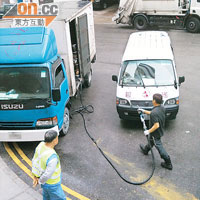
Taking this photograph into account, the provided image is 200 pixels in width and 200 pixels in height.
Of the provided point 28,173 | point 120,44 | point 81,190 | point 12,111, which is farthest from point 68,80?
point 120,44

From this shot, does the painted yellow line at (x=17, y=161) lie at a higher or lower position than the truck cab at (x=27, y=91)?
lower

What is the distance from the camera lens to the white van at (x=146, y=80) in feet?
27.5

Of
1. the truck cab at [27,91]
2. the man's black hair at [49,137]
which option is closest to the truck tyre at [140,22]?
the truck cab at [27,91]

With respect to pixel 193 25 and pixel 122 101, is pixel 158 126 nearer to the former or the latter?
pixel 122 101

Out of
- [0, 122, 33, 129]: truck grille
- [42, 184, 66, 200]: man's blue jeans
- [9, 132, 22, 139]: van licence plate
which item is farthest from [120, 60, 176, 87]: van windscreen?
[42, 184, 66, 200]: man's blue jeans

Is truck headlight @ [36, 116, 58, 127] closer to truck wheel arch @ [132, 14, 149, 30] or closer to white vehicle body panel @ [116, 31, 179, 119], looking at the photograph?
white vehicle body panel @ [116, 31, 179, 119]

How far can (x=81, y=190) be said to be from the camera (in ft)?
20.4

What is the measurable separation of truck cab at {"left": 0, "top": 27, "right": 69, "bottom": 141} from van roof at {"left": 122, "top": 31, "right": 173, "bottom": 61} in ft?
9.42

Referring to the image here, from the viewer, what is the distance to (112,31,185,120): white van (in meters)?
8.38

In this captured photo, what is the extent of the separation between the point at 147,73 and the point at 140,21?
14.1 metres

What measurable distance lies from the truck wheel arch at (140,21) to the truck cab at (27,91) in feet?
50.3

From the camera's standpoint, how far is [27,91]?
7227 mm

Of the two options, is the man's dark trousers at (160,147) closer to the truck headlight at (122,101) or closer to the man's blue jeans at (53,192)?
the truck headlight at (122,101)

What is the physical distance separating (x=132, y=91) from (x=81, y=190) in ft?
11.0
